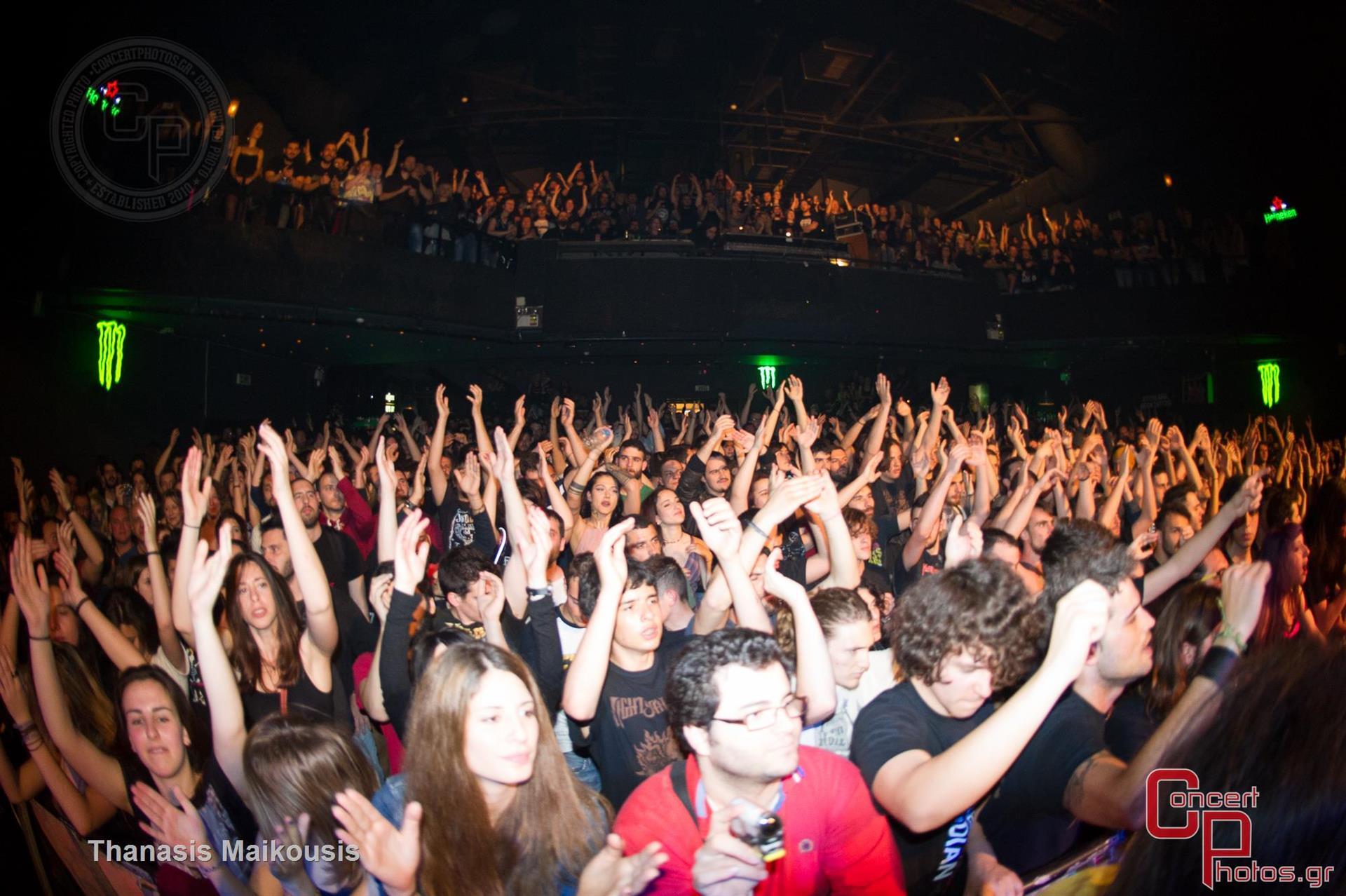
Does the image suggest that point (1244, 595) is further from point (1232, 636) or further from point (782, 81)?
point (782, 81)

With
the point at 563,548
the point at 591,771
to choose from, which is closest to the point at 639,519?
the point at 563,548

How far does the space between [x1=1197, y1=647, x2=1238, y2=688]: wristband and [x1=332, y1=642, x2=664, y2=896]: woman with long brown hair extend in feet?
4.08

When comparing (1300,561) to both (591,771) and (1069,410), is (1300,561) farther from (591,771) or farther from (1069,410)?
(1069,410)

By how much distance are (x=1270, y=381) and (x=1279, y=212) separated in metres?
2.57

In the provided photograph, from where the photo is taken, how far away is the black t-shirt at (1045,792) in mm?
1821

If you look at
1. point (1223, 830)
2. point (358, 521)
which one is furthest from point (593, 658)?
point (358, 521)

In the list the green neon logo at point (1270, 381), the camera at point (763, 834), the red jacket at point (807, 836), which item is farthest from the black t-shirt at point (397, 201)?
the green neon logo at point (1270, 381)

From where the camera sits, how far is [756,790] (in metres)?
1.72

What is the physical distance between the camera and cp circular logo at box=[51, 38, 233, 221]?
8156 millimetres

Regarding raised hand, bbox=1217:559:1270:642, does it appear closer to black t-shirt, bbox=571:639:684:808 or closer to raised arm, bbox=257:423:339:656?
black t-shirt, bbox=571:639:684:808

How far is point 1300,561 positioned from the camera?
309 cm

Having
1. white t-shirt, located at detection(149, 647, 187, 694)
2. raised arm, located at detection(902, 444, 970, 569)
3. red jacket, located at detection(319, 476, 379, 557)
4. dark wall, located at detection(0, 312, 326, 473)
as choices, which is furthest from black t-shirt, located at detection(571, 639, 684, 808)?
dark wall, located at detection(0, 312, 326, 473)

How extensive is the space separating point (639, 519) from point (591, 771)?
4.85ft

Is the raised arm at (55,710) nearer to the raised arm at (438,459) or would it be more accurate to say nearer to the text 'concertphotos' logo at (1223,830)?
the text 'concertphotos' logo at (1223,830)
